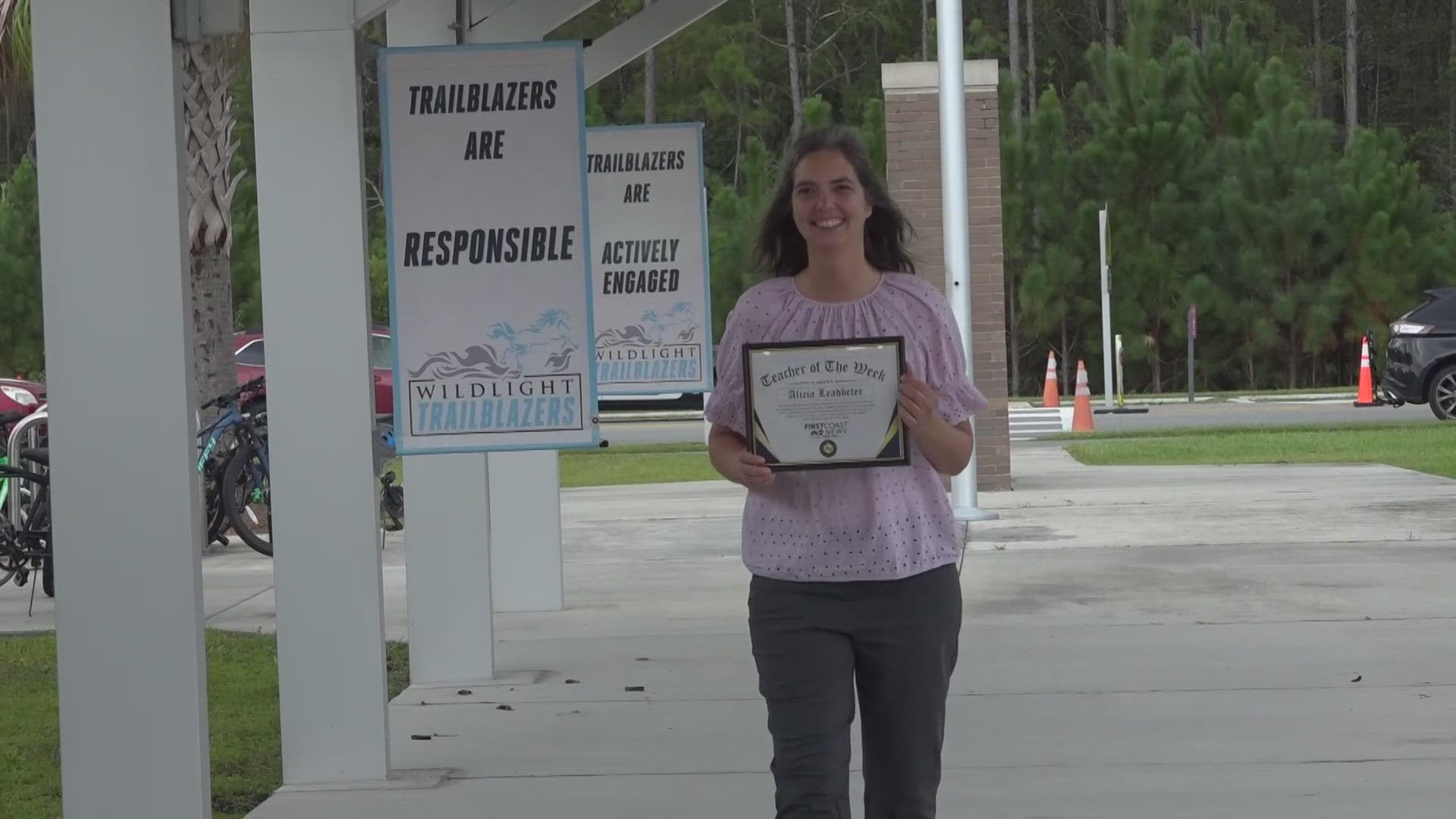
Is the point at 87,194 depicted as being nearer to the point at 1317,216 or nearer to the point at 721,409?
the point at 721,409

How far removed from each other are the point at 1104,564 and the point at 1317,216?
27444 mm

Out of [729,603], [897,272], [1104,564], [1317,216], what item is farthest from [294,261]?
[1317,216]

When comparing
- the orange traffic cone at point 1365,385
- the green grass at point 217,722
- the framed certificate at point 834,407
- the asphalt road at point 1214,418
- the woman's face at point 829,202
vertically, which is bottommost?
the green grass at point 217,722

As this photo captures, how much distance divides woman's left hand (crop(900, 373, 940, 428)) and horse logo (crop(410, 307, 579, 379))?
2939 mm

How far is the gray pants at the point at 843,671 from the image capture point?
4.24 metres

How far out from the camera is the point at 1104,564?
1174cm

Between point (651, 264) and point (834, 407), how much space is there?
7.26 m

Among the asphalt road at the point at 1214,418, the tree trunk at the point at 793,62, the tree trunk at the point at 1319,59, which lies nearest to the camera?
the asphalt road at the point at 1214,418

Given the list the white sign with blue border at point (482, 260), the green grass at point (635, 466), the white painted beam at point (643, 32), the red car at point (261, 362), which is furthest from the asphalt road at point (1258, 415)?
the white sign with blue border at point (482, 260)

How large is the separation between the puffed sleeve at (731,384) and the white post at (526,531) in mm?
5986

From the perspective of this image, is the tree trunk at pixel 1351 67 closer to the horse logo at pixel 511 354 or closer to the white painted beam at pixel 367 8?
the horse logo at pixel 511 354

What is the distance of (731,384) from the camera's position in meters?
4.43

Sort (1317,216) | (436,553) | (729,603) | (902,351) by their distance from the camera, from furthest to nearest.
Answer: (1317,216)
(729,603)
(436,553)
(902,351)

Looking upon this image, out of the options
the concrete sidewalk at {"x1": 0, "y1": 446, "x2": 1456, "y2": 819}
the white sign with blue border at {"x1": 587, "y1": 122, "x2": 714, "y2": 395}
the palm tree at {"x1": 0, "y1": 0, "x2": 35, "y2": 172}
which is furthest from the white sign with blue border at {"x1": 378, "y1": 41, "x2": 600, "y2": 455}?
the palm tree at {"x1": 0, "y1": 0, "x2": 35, "y2": 172}
